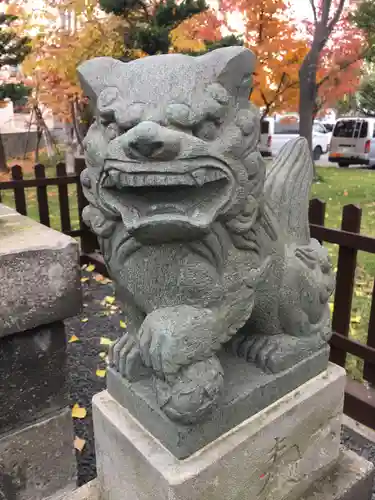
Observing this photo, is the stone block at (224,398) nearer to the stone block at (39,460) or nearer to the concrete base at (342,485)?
the concrete base at (342,485)

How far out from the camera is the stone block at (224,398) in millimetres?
1328

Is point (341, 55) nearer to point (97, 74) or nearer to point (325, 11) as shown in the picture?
point (325, 11)

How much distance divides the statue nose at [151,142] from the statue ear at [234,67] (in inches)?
9.1

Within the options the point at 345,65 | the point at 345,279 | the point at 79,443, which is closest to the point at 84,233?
the point at 79,443

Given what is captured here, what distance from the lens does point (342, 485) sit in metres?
1.74

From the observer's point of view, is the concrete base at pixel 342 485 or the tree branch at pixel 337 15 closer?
the concrete base at pixel 342 485

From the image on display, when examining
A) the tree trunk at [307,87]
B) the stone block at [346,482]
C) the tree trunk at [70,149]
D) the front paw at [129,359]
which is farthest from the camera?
the tree trunk at [70,149]

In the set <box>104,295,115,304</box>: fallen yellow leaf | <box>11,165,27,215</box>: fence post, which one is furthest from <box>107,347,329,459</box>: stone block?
<box>11,165,27,215</box>: fence post

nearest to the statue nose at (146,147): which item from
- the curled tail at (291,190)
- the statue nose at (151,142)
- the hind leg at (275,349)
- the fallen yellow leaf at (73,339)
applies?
the statue nose at (151,142)

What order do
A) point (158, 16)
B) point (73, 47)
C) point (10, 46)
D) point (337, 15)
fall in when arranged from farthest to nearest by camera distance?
point (337, 15) < point (73, 47) < point (158, 16) < point (10, 46)

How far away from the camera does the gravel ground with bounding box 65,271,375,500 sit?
2.45 m

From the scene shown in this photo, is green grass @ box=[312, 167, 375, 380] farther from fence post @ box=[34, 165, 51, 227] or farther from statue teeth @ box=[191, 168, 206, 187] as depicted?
fence post @ box=[34, 165, 51, 227]

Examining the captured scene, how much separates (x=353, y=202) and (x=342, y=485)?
21.3 feet

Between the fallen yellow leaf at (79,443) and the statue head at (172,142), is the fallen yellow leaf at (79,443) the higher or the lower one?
the lower one
